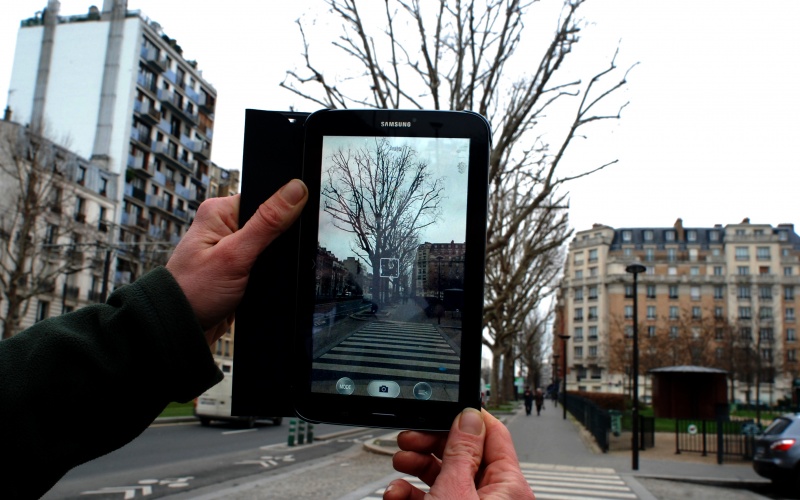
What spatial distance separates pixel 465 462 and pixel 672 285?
105 meters

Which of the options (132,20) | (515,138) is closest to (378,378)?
(515,138)

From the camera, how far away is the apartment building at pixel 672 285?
9188 centimetres

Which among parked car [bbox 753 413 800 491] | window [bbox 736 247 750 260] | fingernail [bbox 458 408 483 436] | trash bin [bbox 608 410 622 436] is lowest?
trash bin [bbox 608 410 622 436]

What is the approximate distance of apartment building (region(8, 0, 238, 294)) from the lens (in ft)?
175

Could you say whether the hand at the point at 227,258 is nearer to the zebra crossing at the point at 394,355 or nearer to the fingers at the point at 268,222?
the fingers at the point at 268,222

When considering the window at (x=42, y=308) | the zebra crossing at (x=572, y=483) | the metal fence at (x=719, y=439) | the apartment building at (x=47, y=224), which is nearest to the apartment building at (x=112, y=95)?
the apartment building at (x=47, y=224)

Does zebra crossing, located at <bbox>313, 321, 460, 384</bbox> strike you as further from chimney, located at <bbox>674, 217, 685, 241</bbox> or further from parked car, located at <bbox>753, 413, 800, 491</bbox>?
chimney, located at <bbox>674, 217, 685, 241</bbox>

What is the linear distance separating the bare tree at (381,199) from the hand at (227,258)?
115mm

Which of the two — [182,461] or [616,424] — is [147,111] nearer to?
[616,424]

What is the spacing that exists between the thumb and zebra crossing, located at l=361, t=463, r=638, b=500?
29.4ft

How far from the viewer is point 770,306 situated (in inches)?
3501

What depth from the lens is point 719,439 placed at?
1680cm

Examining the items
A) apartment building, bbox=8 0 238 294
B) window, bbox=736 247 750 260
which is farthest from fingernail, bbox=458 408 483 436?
window, bbox=736 247 750 260

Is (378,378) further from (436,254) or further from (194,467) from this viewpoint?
(194,467)
